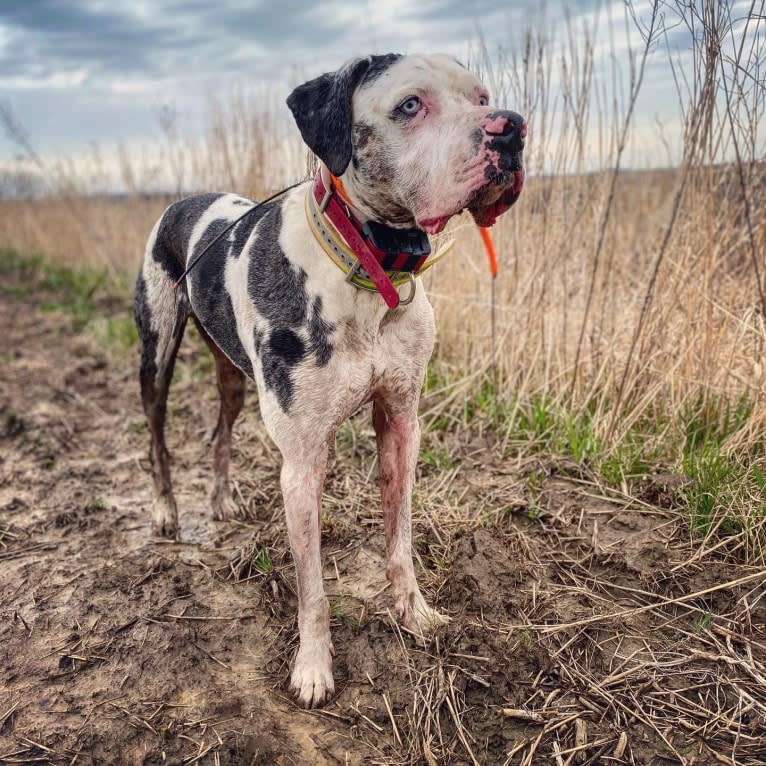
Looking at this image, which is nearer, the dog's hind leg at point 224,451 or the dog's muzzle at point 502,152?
the dog's muzzle at point 502,152

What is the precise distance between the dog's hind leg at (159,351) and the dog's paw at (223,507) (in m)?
0.19

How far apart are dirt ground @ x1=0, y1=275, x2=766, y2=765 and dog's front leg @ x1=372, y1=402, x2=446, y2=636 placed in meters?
0.09

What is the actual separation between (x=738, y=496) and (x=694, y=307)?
38.9 inches

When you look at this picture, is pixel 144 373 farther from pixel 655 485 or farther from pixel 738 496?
pixel 738 496

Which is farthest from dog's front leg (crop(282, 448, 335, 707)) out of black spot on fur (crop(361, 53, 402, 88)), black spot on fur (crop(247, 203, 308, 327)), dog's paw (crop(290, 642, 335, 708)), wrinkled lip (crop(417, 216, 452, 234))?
black spot on fur (crop(361, 53, 402, 88))

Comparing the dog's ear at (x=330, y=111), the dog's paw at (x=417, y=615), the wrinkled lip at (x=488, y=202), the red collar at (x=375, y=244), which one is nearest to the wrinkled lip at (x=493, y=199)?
the wrinkled lip at (x=488, y=202)

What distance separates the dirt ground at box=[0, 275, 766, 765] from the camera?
1.88m

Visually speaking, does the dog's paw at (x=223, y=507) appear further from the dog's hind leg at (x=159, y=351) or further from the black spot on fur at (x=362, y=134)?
the black spot on fur at (x=362, y=134)

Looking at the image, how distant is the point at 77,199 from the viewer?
33.9ft

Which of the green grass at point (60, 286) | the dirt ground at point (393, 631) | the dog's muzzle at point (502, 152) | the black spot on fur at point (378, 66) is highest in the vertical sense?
the black spot on fur at point (378, 66)

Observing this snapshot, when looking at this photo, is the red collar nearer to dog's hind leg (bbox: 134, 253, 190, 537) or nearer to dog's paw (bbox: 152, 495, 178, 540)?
dog's hind leg (bbox: 134, 253, 190, 537)

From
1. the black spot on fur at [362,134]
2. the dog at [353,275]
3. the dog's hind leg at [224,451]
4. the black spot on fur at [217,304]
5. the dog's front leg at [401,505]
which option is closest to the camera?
the dog at [353,275]

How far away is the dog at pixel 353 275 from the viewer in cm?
168

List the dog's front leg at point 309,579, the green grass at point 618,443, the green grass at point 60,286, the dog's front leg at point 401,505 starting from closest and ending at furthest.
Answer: the dog's front leg at point 309,579 < the dog's front leg at point 401,505 < the green grass at point 618,443 < the green grass at point 60,286
